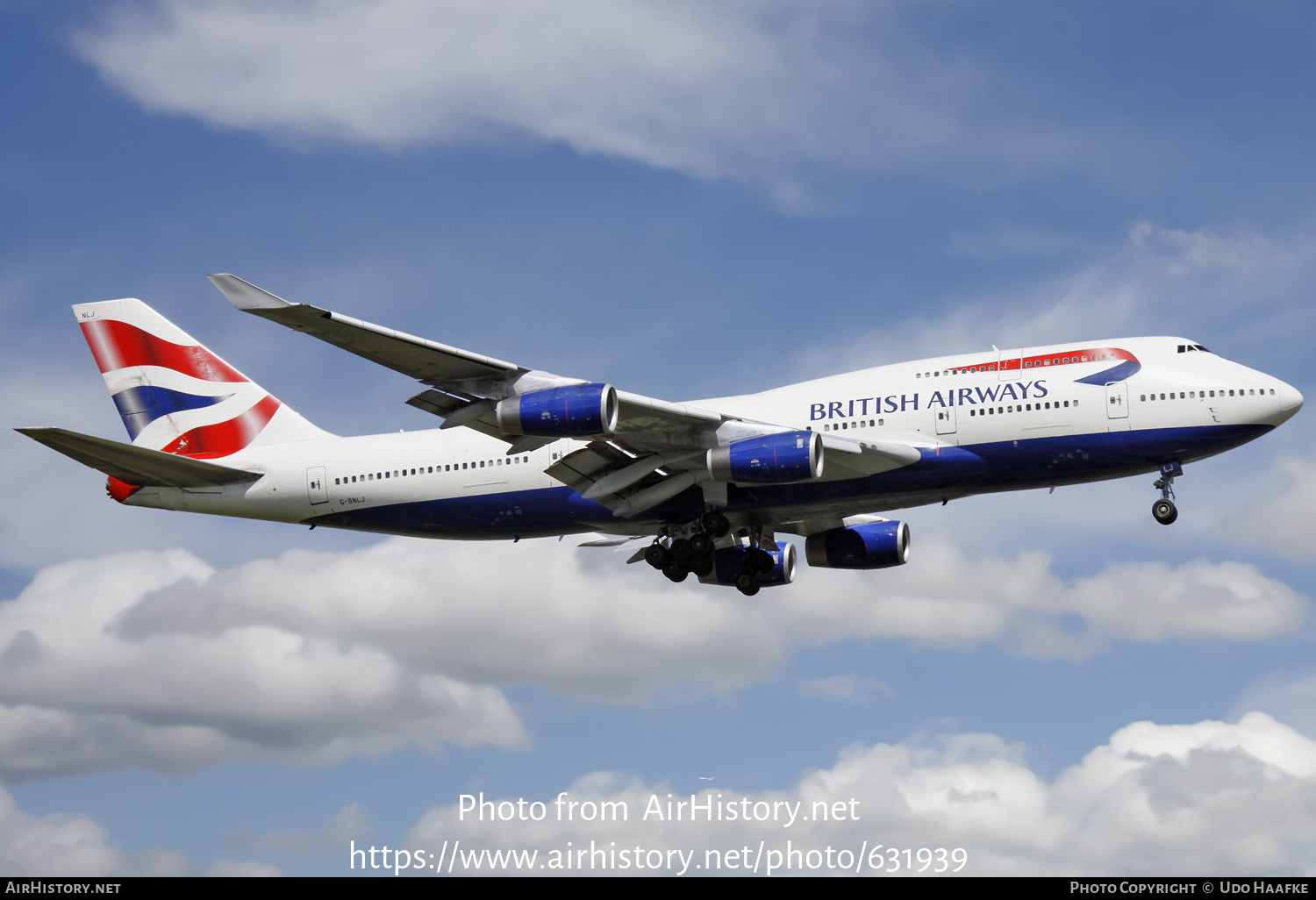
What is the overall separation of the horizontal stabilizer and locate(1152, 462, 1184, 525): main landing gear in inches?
1047

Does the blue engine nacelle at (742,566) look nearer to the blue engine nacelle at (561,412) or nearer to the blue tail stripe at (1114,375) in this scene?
the blue engine nacelle at (561,412)

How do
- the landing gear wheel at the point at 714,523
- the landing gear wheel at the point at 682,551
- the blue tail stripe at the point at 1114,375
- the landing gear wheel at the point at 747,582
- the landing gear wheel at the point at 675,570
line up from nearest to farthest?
the blue tail stripe at the point at 1114,375 < the landing gear wheel at the point at 714,523 < the landing gear wheel at the point at 682,551 < the landing gear wheel at the point at 675,570 < the landing gear wheel at the point at 747,582

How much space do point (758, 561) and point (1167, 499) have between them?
12.8m

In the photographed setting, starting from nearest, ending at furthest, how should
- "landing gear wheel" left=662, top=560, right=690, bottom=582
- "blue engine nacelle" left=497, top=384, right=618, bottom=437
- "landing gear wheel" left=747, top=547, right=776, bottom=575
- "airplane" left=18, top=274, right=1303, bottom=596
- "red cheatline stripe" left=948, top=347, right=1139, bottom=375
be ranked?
1. "blue engine nacelle" left=497, top=384, right=618, bottom=437
2. "airplane" left=18, top=274, right=1303, bottom=596
3. "red cheatline stripe" left=948, top=347, right=1139, bottom=375
4. "landing gear wheel" left=662, top=560, right=690, bottom=582
5. "landing gear wheel" left=747, top=547, right=776, bottom=575

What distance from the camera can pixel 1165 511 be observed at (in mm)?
34812

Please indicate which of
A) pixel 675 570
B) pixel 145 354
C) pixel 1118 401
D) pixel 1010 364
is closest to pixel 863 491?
pixel 1010 364

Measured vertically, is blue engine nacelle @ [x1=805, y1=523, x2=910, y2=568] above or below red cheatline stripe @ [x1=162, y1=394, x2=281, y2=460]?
below

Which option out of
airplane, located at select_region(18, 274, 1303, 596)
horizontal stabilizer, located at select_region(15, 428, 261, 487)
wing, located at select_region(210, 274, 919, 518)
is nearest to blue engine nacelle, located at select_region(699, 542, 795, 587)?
airplane, located at select_region(18, 274, 1303, 596)

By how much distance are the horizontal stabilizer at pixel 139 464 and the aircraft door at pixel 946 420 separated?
21047 millimetres

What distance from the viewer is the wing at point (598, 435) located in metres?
30.9

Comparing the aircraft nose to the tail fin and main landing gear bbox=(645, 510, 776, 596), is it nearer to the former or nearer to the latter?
main landing gear bbox=(645, 510, 776, 596)

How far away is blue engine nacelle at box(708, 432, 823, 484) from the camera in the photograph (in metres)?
33.6

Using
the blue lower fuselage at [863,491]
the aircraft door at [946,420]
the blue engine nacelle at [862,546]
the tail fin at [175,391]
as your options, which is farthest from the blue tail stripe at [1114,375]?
the tail fin at [175,391]

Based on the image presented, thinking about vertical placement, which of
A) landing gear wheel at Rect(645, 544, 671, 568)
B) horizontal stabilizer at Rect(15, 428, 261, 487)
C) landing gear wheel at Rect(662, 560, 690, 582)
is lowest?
landing gear wheel at Rect(662, 560, 690, 582)
